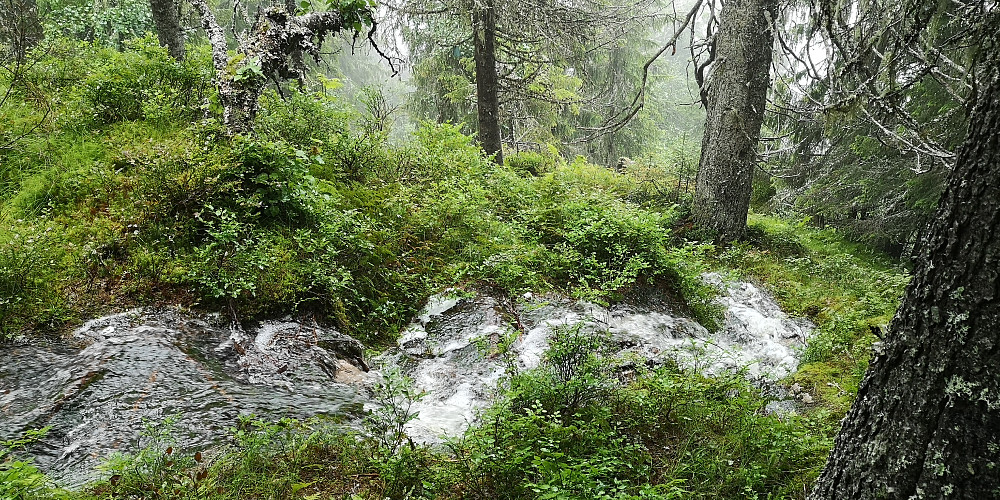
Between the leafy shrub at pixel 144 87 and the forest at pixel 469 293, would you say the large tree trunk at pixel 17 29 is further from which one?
the leafy shrub at pixel 144 87


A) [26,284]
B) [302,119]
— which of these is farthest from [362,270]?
[302,119]

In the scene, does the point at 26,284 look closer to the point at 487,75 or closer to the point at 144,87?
the point at 144,87

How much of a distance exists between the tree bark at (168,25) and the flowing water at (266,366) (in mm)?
6805

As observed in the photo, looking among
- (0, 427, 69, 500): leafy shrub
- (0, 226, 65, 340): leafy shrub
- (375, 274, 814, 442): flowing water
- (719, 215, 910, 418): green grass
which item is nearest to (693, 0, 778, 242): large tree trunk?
(719, 215, 910, 418): green grass

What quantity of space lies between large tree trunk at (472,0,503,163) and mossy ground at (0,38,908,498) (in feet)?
6.18

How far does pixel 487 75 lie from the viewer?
10133mm

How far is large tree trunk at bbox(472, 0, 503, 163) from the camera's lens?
9.66 metres

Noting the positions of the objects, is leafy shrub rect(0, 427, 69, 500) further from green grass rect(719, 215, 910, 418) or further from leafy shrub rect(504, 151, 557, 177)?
leafy shrub rect(504, 151, 557, 177)

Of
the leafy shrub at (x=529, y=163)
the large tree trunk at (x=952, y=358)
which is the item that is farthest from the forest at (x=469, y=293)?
the leafy shrub at (x=529, y=163)

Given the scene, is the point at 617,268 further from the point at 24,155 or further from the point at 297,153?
the point at 24,155

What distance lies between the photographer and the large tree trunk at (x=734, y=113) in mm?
8023

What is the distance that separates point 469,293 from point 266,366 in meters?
2.24

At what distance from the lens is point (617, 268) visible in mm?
6203

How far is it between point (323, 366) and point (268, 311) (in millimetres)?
796
